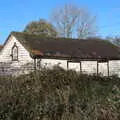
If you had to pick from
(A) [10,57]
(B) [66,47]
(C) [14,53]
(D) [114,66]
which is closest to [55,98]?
(C) [14,53]

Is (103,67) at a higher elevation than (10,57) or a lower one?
lower

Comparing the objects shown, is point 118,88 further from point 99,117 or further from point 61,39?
point 61,39

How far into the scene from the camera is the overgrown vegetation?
908 cm

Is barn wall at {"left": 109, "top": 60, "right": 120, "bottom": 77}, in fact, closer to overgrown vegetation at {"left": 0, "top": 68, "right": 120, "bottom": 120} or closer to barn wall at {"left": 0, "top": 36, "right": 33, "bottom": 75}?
barn wall at {"left": 0, "top": 36, "right": 33, "bottom": 75}

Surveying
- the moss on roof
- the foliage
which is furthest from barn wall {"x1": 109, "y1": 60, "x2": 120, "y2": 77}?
the foliage

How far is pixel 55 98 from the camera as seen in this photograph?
949cm

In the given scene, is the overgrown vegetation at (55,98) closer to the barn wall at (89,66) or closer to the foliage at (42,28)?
the barn wall at (89,66)

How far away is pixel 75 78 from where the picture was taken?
11.5m

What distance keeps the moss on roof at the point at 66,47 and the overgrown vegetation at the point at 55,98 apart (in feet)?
73.6

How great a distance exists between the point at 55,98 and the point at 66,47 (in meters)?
28.8

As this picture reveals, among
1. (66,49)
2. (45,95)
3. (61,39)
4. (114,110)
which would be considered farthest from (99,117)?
(61,39)

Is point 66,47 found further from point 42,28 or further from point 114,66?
point 42,28

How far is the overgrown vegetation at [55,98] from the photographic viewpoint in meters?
9.08

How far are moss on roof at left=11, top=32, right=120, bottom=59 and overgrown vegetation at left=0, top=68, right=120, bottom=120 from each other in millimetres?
22428
